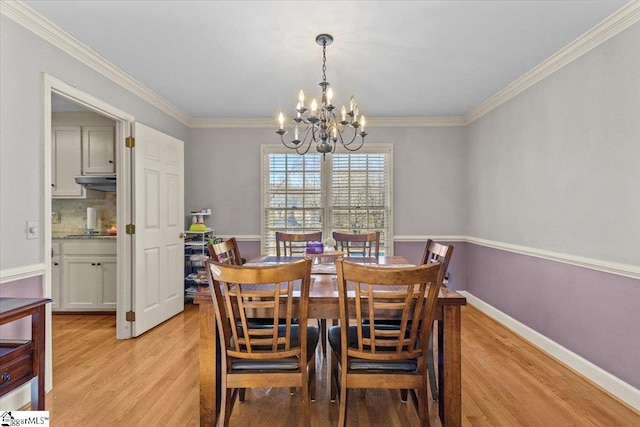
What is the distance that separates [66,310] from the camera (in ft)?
14.0

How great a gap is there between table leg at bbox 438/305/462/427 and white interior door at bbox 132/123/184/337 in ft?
9.72

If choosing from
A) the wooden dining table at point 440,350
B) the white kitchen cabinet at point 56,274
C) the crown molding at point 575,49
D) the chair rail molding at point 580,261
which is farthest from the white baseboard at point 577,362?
the white kitchen cabinet at point 56,274

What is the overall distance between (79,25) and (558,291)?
4.19 metres

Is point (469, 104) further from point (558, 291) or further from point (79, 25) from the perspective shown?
point (79, 25)

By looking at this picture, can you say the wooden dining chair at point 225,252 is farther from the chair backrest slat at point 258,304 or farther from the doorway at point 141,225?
the doorway at point 141,225

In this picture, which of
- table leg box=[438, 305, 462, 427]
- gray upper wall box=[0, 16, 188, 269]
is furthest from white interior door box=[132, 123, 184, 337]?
table leg box=[438, 305, 462, 427]

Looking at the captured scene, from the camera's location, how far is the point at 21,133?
235cm

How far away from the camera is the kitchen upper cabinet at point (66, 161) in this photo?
4363 mm

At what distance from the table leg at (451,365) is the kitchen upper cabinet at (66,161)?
4.41 m

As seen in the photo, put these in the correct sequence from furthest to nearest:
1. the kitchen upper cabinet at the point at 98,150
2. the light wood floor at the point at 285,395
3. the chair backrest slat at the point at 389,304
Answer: the kitchen upper cabinet at the point at 98,150 < the light wood floor at the point at 285,395 < the chair backrest slat at the point at 389,304

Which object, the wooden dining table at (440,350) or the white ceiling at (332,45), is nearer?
the wooden dining table at (440,350)

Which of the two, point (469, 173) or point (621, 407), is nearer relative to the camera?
point (621, 407)

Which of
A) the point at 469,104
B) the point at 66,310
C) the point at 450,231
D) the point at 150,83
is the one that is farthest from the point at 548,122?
the point at 66,310

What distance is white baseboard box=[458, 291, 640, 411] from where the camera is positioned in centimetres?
234
